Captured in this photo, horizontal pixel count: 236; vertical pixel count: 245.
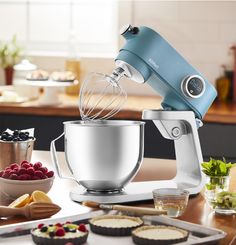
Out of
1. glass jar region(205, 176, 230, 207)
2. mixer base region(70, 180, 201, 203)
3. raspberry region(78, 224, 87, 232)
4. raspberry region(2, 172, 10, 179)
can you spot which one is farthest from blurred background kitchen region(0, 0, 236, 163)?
raspberry region(78, 224, 87, 232)

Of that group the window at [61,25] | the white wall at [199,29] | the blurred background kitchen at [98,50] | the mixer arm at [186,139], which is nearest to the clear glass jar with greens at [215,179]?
the mixer arm at [186,139]

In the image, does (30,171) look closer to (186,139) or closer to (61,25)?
(186,139)

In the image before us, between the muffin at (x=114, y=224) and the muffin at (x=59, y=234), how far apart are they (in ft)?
0.16

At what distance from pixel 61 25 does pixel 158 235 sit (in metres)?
3.35

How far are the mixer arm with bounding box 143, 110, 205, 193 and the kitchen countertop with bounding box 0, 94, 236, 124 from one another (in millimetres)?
1435

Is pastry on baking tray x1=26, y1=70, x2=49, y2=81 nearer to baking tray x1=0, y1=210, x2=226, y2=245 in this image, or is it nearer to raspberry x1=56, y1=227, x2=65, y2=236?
baking tray x1=0, y1=210, x2=226, y2=245

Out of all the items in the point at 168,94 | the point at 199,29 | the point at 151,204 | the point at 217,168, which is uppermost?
the point at 199,29

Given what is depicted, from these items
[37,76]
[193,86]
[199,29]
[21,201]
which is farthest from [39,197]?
[199,29]

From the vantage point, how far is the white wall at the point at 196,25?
14.0ft

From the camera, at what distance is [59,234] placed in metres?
1.49

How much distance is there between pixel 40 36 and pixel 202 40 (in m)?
1.09

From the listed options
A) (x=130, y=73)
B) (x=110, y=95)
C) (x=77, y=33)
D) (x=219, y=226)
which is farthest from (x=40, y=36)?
(x=219, y=226)

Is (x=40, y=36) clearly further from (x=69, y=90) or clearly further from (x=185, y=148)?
(x=185, y=148)

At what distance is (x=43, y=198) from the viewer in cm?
184
